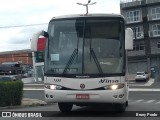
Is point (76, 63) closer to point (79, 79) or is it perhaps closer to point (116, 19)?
point (79, 79)

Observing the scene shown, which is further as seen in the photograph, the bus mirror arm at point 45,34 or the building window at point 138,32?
the building window at point 138,32

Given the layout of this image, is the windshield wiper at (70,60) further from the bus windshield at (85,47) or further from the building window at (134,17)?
the building window at (134,17)

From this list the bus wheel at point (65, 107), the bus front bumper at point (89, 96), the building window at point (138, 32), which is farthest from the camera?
the building window at point (138, 32)

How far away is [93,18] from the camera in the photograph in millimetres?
14258

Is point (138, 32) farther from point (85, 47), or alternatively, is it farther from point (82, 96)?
point (82, 96)

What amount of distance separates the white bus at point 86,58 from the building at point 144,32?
67.7 meters

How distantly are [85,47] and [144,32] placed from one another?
70.9 metres

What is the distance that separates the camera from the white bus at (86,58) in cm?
1349

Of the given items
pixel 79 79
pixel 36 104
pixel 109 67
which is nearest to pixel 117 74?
pixel 109 67

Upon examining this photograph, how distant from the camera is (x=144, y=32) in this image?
83500mm

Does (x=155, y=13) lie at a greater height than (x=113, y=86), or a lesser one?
greater

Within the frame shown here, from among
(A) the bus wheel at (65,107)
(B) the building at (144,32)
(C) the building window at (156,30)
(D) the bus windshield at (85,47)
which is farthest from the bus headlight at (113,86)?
(C) the building window at (156,30)

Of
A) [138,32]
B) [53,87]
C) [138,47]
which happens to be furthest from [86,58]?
[138,32]

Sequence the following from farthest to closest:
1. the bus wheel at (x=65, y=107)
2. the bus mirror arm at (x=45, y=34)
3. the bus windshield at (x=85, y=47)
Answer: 1. the bus wheel at (x=65, y=107)
2. the bus mirror arm at (x=45, y=34)
3. the bus windshield at (x=85, y=47)
